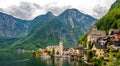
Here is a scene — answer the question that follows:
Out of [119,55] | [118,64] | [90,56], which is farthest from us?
[90,56]

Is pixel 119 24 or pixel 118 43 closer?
pixel 118 43

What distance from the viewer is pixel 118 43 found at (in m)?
107

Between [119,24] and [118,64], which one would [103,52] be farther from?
[119,24]

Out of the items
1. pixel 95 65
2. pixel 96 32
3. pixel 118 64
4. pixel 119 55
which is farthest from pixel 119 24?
pixel 118 64

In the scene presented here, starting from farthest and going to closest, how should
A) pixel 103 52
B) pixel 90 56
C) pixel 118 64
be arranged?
pixel 90 56 → pixel 103 52 → pixel 118 64

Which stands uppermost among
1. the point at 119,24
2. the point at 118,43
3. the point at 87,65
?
the point at 119,24

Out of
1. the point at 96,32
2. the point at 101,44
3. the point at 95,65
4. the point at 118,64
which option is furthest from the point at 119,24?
Answer: the point at 118,64

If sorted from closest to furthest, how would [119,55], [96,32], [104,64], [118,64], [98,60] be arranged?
[118,64] < [119,55] < [104,64] < [98,60] < [96,32]

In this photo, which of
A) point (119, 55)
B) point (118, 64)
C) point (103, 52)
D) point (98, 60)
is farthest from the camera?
point (103, 52)

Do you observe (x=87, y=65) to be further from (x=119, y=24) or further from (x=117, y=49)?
(x=119, y=24)

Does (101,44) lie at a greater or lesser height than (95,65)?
greater

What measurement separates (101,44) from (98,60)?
21465 mm

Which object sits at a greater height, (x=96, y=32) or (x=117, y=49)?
(x=96, y=32)

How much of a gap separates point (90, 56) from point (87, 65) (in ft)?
26.0
